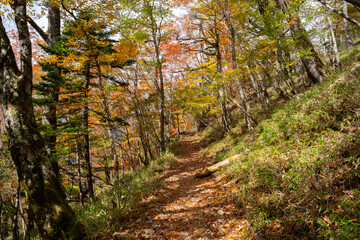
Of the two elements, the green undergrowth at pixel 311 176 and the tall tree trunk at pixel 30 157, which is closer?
the green undergrowth at pixel 311 176

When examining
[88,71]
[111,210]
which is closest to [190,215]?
[111,210]

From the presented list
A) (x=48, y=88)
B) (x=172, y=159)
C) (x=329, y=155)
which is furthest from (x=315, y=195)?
(x=48, y=88)

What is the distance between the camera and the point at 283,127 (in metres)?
5.22

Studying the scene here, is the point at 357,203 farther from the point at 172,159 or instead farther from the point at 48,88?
the point at 48,88

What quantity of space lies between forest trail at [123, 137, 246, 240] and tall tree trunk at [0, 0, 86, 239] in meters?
1.53

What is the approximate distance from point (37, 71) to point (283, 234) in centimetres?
1662

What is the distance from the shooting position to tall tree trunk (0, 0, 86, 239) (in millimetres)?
2995

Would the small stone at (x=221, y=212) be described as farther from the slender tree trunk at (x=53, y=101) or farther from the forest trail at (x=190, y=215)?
the slender tree trunk at (x=53, y=101)

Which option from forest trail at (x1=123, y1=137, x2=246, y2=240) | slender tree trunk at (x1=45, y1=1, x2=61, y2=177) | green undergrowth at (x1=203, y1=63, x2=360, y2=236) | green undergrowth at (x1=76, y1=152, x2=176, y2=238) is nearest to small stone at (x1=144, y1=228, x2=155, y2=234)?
forest trail at (x1=123, y1=137, x2=246, y2=240)

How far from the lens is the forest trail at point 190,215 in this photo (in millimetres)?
3408

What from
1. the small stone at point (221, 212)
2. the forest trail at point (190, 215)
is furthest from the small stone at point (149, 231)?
the small stone at point (221, 212)

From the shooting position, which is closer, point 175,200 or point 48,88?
point 175,200

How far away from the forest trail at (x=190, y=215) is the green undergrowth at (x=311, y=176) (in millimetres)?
453

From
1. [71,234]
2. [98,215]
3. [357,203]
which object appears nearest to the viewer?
[357,203]
